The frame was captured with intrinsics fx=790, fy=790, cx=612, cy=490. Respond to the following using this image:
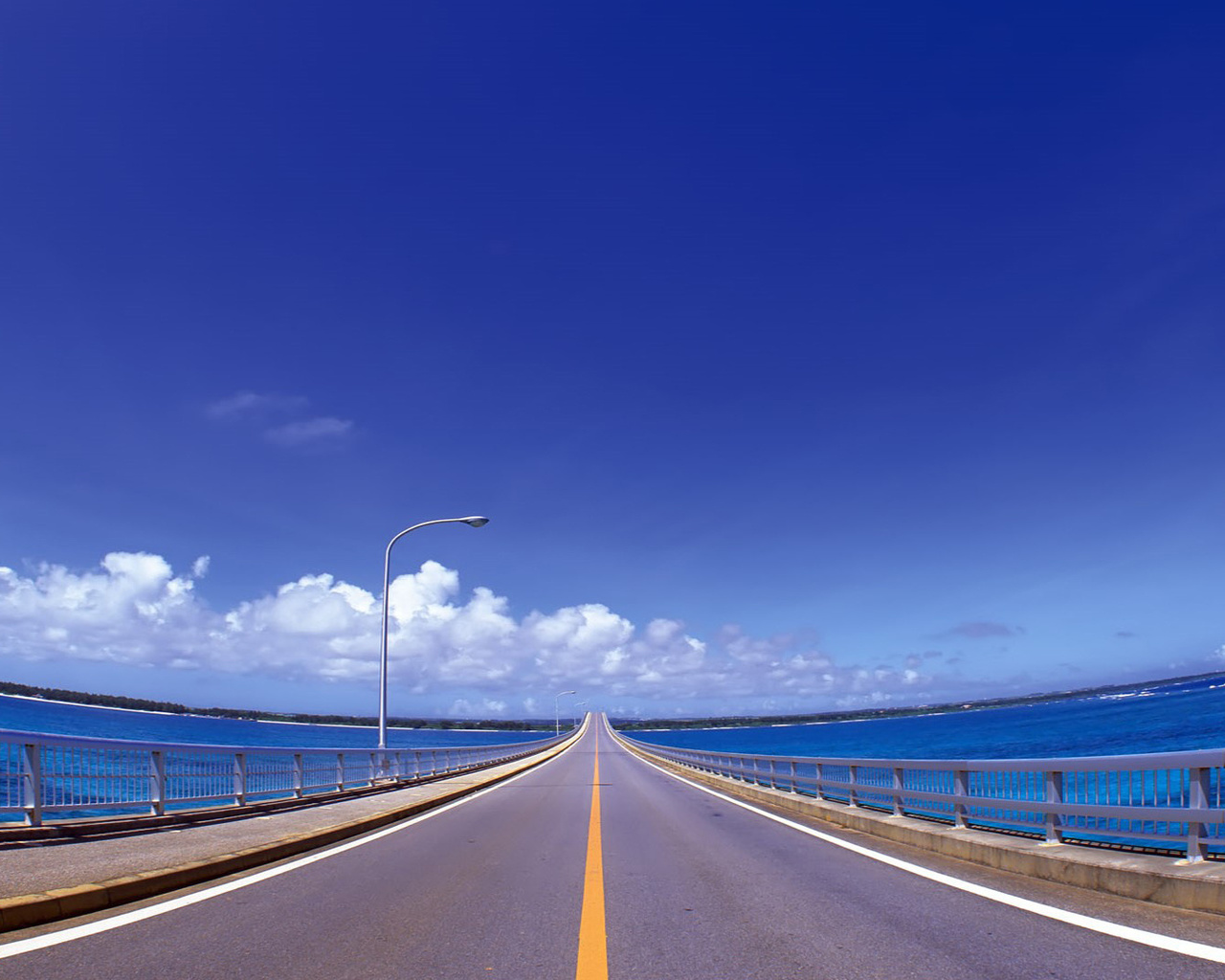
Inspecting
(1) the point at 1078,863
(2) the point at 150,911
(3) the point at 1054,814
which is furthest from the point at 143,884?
(3) the point at 1054,814

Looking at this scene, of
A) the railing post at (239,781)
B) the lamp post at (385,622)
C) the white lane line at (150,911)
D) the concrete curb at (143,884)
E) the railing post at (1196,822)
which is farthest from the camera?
the lamp post at (385,622)

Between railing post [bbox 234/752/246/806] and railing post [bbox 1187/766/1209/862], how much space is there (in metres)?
13.4

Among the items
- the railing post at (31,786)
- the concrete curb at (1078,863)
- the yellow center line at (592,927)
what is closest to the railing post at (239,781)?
the railing post at (31,786)

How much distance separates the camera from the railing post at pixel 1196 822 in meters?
6.58

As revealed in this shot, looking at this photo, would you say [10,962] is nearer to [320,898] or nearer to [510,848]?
[320,898]

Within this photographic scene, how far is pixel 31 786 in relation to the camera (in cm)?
941

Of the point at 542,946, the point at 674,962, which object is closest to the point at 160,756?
the point at 542,946

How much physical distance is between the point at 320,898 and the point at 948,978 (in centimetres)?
518

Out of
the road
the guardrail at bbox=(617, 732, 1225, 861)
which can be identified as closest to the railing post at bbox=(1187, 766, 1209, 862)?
the guardrail at bbox=(617, 732, 1225, 861)

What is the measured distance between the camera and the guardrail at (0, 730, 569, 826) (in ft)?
30.9

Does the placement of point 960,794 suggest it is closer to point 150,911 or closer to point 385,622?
point 150,911

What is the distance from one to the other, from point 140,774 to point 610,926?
8.89m

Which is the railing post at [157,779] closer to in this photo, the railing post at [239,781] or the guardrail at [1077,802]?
the railing post at [239,781]

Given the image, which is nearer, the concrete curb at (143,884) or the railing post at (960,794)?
the concrete curb at (143,884)
